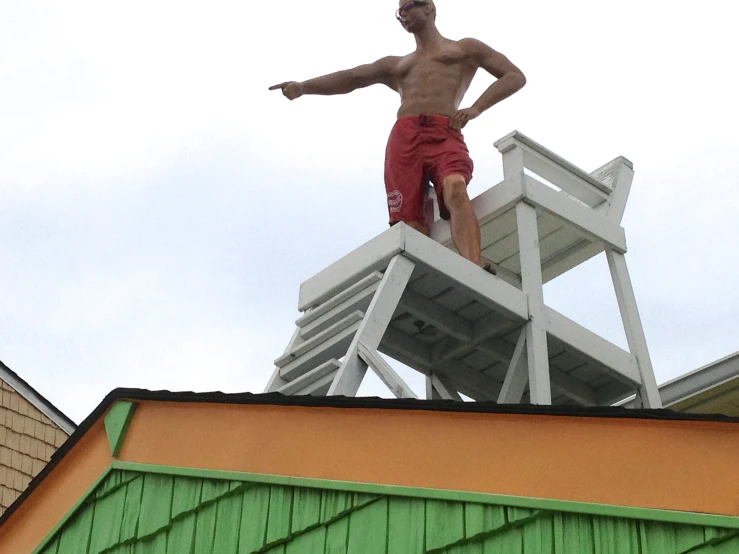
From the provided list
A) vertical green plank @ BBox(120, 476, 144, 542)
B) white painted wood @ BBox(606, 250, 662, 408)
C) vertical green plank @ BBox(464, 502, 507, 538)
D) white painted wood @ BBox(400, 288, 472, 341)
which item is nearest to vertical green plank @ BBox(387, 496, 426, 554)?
vertical green plank @ BBox(464, 502, 507, 538)

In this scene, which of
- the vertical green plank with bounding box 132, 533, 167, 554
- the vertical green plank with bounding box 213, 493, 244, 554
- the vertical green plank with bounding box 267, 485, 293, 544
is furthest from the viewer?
the vertical green plank with bounding box 132, 533, 167, 554

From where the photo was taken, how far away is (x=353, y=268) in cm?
623

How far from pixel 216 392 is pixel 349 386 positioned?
0.74 m

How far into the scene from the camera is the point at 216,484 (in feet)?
16.2

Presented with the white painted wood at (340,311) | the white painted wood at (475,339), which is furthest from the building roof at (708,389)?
the white painted wood at (340,311)

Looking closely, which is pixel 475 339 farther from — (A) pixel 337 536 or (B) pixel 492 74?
(A) pixel 337 536

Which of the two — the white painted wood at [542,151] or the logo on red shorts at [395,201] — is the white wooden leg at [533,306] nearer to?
the white painted wood at [542,151]

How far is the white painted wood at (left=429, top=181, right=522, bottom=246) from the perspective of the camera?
680 centimetres

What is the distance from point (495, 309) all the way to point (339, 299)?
740mm

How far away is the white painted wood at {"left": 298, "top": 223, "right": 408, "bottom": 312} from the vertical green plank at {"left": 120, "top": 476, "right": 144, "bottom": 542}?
149 centimetres

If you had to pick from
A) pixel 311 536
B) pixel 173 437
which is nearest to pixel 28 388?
pixel 173 437

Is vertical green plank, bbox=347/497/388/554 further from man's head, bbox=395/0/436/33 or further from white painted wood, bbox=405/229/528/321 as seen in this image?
man's head, bbox=395/0/436/33

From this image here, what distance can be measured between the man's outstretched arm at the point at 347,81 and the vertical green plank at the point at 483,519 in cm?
350

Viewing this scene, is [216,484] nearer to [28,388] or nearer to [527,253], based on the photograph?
[527,253]
